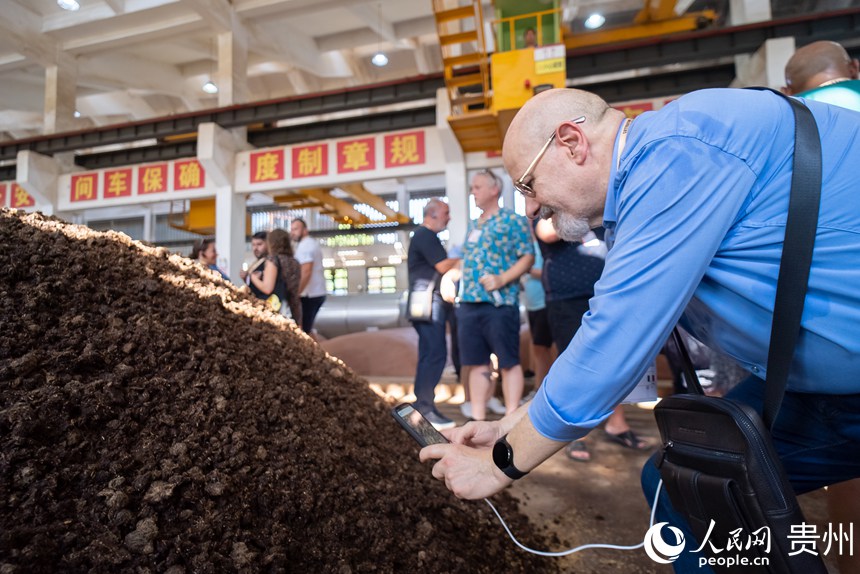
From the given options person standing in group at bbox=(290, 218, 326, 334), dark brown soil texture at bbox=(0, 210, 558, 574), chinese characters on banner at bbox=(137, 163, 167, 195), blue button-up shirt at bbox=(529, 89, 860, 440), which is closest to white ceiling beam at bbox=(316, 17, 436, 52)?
chinese characters on banner at bbox=(137, 163, 167, 195)

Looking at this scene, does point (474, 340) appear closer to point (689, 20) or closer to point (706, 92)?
point (706, 92)

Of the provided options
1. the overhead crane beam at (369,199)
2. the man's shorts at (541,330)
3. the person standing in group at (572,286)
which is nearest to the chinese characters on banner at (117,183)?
the overhead crane beam at (369,199)

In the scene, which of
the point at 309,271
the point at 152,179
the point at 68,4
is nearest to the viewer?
the point at 309,271

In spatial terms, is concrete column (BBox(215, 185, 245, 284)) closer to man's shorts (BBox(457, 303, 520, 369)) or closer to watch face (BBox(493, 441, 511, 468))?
man's shorts (BBox(457, 303, 520, 369))

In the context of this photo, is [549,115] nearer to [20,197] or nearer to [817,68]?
[817,68]

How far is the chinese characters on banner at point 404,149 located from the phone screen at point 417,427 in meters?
5.81

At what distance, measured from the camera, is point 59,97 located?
8.55 m

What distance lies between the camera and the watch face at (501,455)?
85cm

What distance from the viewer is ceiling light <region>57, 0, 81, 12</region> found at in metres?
7.72

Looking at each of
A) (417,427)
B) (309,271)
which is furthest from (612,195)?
(309,271)

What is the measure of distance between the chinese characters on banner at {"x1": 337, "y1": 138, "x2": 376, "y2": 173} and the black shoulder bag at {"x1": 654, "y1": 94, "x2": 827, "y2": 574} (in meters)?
6.63

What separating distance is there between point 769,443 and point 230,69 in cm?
883

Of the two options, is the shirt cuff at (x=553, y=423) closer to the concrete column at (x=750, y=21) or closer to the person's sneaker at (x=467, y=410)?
the person's sneaker at (x=467, y=410)

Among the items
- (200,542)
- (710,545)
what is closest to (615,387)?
(710,545)
